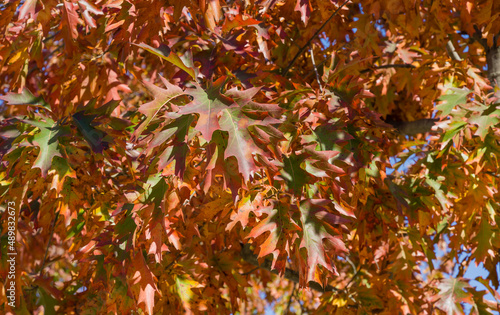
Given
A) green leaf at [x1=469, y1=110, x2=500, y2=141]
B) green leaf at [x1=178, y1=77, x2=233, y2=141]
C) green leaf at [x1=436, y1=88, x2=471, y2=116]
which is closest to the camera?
green leaf at [x1=178, y1=77, x2=233, y2=141]

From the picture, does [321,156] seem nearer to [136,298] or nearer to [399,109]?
[136,298]

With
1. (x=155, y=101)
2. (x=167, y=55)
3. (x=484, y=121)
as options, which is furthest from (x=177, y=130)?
(x=484, y=121)

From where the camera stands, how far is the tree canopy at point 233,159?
1.50 meters

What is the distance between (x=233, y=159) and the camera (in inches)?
56.7

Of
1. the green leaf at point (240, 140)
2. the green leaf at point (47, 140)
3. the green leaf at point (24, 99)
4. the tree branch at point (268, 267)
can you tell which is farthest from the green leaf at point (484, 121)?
the green leaf at point (24, 99)

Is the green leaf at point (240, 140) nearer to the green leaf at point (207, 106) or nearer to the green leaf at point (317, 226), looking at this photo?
the green leaf at point (207, 106)

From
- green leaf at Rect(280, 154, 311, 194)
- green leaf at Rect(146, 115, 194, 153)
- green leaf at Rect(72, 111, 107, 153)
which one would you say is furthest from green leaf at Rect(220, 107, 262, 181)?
green leaf at Rect(72, 111, 107, 153)

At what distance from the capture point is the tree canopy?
150 centimetres

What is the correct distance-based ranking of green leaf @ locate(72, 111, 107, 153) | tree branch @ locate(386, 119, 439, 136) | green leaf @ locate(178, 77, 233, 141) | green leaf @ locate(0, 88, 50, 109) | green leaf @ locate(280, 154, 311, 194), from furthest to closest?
1. tree branch @ locate(386, 119, 439, 136)
2. green leaf @ locate(0, 88, 50, 109)
3. green leaf @ locate(72, 111, 107, 153)
4. green leaf @ locate(280, 154, 311, 194)
5. green leaf @ locate(178, 77, 233, 141)

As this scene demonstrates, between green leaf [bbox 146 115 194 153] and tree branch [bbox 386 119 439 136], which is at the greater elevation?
green leaf [bbox 146 115 194 153]

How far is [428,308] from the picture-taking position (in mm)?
2664

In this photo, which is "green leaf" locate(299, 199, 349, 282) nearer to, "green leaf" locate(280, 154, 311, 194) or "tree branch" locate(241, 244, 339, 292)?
"green leaf" locate(280, 154, 311, 194)

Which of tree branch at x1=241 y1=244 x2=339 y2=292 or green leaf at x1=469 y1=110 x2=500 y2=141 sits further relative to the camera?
tree branch at x1=241 y1=244 x2=339 y2=292

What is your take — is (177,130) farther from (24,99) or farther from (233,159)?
(24,99)
